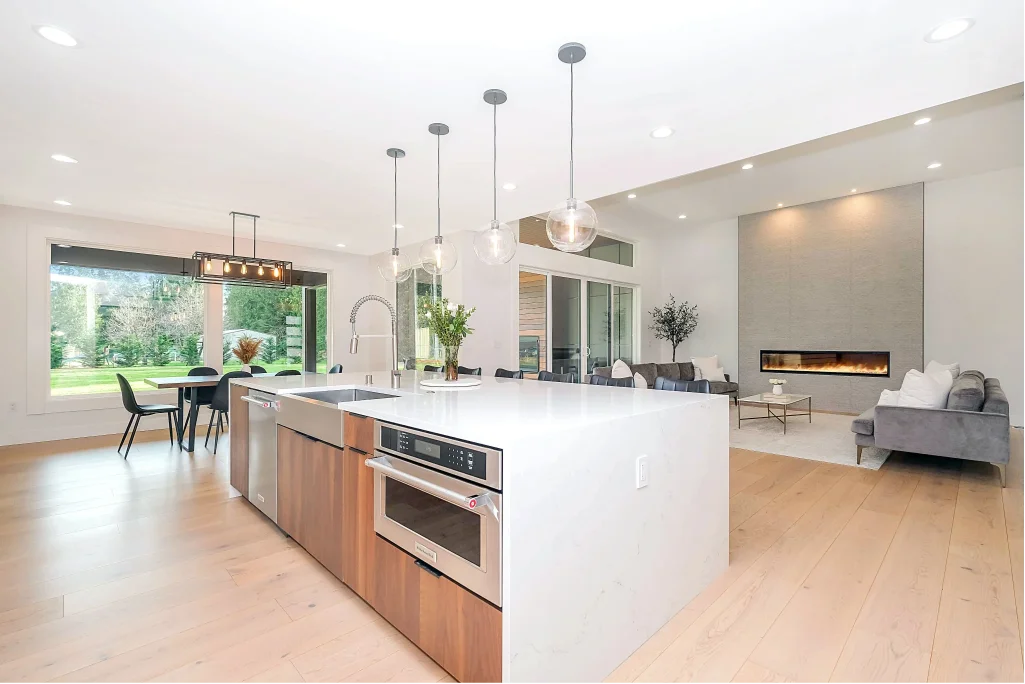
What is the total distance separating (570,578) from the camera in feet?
5.41

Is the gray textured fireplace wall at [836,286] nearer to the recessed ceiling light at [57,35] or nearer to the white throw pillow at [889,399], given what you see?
the white throw pillow at [889,399]

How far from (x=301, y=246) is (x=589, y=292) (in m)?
4.51

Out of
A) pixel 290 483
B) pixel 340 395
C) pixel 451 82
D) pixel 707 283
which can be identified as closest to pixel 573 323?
pixel 707 283

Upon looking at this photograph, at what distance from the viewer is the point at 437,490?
1.67m

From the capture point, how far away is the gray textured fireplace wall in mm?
7113

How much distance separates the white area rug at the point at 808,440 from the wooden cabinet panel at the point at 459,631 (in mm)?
4145

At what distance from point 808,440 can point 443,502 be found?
16.6 ft

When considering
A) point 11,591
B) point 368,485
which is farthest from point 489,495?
point 11,591

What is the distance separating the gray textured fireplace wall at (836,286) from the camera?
7.11m

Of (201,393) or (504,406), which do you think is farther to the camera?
(201,393)

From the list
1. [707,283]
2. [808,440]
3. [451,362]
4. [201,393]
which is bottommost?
[808,440]

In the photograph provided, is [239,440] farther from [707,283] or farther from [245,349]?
[707,283]

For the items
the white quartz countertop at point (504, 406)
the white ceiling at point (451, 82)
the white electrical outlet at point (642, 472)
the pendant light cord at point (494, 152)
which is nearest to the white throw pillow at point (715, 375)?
the white ceiling at point (451, 82)

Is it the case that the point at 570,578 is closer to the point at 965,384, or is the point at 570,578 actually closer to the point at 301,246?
the point at 965,384
